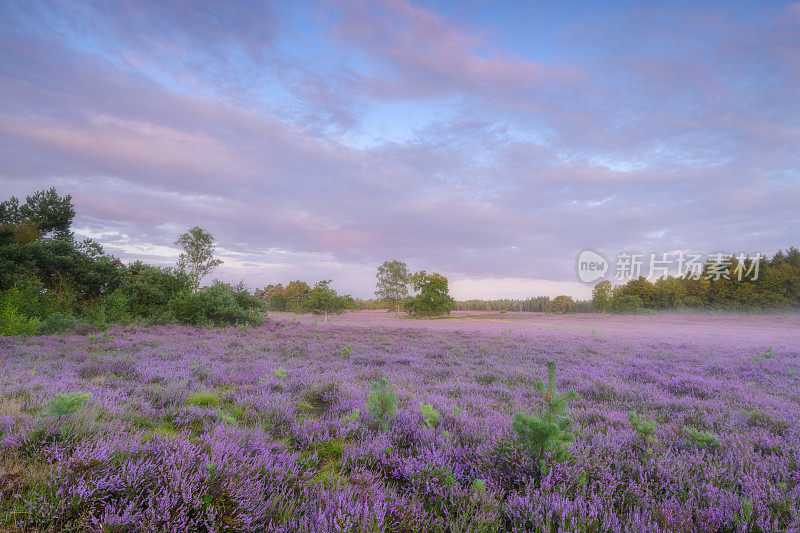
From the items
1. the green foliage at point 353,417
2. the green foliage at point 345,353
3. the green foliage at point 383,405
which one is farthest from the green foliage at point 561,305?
the green foliage at point 353,417

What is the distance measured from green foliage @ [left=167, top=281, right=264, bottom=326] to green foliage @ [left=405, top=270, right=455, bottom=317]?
37.3 metres

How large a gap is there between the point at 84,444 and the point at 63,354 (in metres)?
7.18

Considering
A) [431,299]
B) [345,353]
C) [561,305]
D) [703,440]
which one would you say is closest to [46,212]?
[345,353]

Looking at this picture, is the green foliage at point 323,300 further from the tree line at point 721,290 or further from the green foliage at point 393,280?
the tree line at point 721,290

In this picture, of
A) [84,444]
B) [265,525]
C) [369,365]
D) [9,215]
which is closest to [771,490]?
[265,525]

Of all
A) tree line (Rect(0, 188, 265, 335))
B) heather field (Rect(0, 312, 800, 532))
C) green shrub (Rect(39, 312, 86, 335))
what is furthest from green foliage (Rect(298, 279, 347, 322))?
heather field (Rect(0, 312, 800, 532))

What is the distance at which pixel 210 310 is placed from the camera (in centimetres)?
1627

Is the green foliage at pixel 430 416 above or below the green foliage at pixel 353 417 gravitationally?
above

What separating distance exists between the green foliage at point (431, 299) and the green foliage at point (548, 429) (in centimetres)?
5008

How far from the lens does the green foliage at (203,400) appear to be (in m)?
4.54

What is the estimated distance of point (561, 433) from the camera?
9.68 ft

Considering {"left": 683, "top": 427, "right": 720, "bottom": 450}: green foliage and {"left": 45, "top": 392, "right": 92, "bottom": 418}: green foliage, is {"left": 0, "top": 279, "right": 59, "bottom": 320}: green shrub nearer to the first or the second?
{"left": 45, "top": 392, "right": 92, "bottom": 418}: green foliage

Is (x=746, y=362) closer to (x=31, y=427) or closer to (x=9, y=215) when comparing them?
(x=31, y=427)

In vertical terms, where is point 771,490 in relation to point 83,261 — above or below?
below
